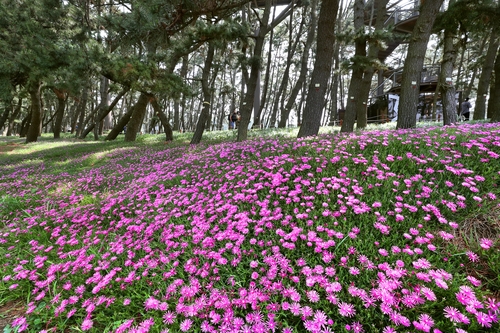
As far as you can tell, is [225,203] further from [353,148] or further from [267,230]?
[353,148]

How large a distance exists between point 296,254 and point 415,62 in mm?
6551

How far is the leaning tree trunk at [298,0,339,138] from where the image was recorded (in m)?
5.87

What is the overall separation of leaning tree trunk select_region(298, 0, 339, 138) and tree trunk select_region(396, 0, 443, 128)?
1979 mm

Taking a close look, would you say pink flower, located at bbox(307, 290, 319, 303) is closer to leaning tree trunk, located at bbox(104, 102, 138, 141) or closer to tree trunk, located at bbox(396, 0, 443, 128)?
tree trunk, located at bbox(396, 0, 443, 128)

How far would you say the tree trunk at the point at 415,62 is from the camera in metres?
5.66

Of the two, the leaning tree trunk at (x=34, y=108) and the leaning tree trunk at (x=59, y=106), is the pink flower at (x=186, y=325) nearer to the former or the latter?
the leaning tree trunk at (x=34, y=108)

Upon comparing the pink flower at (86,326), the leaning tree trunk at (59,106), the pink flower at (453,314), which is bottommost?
the pink flower at (86,326)

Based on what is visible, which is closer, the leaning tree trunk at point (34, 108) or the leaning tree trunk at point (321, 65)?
the leaning tree trunk at point (321, 65)

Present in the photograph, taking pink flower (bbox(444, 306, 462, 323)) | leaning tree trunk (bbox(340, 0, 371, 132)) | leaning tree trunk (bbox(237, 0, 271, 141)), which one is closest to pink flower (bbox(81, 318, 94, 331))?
pink flower (bbox(444, 306, 462, 323))

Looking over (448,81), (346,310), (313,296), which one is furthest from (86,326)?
(448,81)

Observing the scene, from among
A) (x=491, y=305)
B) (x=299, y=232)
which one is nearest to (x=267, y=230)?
(x=299, y=232)

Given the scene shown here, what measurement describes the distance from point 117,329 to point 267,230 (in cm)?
133

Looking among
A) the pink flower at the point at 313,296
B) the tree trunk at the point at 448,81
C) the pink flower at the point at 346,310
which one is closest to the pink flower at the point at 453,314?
the pink flower at the point at 346,310

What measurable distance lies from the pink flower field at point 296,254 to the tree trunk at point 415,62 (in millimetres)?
3082
